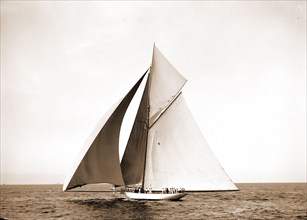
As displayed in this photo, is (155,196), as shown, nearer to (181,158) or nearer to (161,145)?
(181,158)

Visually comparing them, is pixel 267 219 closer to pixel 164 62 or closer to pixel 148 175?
pixel 148 175

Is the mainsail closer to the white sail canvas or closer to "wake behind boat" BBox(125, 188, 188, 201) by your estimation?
the white sail canvas

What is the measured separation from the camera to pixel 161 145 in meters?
45.6

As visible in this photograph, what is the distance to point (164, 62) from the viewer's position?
47.8 m

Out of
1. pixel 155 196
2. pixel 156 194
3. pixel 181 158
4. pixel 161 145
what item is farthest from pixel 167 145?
pixel 155 196

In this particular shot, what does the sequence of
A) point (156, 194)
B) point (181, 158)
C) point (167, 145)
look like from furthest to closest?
point (167, 145) → point (181, 158) → point (156, 194)

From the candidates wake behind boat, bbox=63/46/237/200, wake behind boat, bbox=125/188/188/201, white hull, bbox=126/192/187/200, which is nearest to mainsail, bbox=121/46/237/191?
wake behind boat, bbox=63/46/237/200

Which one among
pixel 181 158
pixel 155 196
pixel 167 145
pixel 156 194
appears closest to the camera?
pixel 156 194

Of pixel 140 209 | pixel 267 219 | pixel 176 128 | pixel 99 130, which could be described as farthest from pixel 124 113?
pixel 267 219

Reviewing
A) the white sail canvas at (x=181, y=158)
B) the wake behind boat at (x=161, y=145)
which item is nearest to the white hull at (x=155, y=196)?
the wake behind boat at (x=161, y=145)

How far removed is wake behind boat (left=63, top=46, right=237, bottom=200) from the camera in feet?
138

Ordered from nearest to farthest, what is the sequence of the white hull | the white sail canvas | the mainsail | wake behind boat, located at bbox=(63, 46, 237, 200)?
wake behind boat, located at bbox=(63, 46, 237, 200) → the white hull → the white sail canvas → the mainsail

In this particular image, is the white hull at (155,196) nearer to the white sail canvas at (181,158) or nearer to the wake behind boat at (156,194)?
the wake behind boat at (156,194)

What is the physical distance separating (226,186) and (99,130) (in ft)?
50.6
